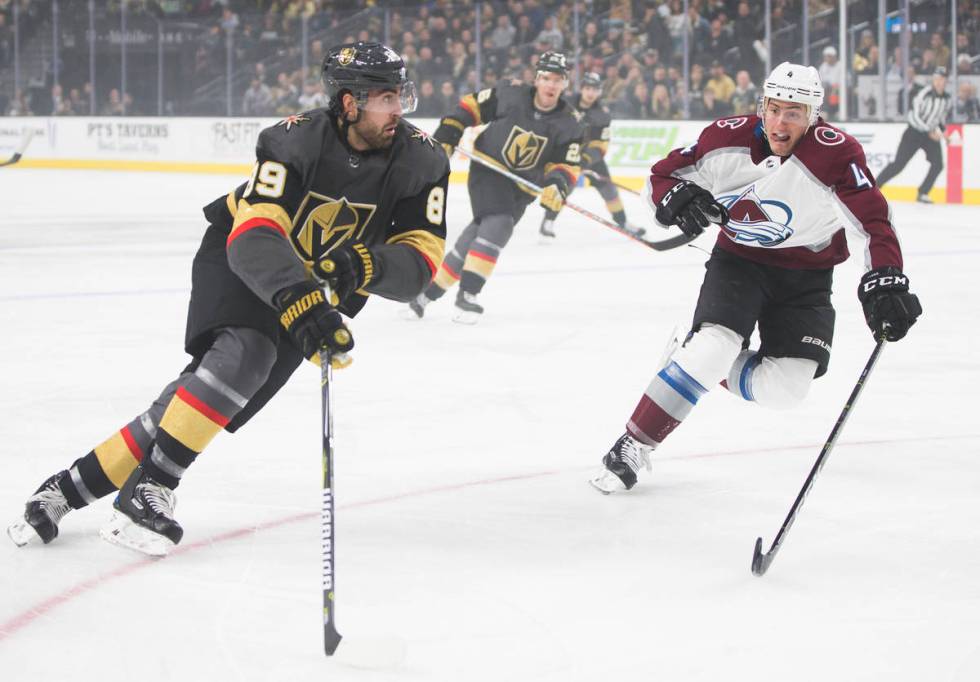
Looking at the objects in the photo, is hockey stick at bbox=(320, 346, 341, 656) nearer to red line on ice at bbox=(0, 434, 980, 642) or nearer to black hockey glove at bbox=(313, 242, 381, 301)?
black hockey glove at bbox=(313, 242, 381, 301)

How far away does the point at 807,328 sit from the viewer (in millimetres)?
3162

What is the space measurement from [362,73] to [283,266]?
39cm

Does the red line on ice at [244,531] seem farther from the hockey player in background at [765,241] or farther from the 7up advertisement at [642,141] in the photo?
the 7up advertisement at [642,141]

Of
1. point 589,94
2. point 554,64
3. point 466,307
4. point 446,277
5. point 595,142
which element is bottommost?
point 466,307

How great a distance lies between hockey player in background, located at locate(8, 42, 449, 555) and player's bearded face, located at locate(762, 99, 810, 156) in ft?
2.41

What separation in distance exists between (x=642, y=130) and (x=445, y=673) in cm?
1173

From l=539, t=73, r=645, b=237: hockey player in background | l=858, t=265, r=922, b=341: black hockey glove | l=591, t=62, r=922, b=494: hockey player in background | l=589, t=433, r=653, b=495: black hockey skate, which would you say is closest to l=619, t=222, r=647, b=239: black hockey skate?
l=539, t=73, r=645, b=237: hockey player in background

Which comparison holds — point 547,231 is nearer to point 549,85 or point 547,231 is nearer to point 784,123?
point 549,85

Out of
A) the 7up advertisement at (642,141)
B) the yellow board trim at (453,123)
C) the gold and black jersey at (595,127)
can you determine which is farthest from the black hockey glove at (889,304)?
the 7up advertisement at (642,141)

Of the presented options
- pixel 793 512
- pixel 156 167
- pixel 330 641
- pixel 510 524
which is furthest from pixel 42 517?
pixel 156 167

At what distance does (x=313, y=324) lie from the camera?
2303 mm

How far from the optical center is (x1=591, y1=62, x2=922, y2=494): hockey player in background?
292 centimetres

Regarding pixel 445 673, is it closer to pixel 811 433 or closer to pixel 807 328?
pixel 807 328

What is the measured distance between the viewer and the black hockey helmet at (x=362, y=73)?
8.19 feet
